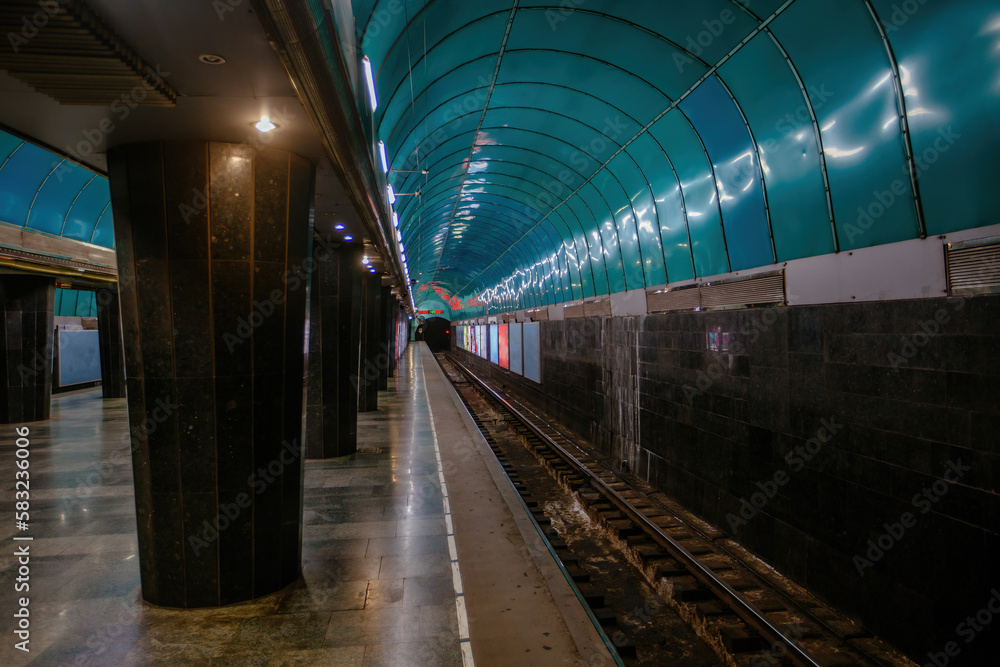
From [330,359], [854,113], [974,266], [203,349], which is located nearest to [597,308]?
[330,359]

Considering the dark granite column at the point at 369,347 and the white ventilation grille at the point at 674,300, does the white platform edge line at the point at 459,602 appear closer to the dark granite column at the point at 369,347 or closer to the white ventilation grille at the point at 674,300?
the white ventilation grille at the point at 674,300

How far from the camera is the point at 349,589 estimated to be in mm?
4641

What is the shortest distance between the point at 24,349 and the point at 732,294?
54.0 ft

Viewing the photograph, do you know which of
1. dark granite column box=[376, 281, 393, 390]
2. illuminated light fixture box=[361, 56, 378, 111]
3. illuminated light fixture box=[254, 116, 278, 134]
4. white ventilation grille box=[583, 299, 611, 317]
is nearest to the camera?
illuminated light fixture box=[254, 116, 278, 134]

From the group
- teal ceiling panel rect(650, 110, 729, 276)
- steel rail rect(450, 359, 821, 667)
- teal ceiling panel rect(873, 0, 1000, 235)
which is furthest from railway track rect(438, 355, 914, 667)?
teal ceiling panel rect(650, 110, 729, 276)

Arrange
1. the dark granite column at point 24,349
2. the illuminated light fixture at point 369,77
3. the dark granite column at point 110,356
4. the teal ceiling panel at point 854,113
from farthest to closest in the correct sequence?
1. the dark granite column at point 110,356
2. the dark granite column at point 24,349
3. the illuminated light fixture at point 369,77
4. the teal ceiling panel at point 854,113

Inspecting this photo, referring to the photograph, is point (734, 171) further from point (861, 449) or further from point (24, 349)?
point (24, 349)

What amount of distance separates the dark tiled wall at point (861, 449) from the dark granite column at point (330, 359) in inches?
226

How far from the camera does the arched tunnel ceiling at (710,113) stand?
487cm

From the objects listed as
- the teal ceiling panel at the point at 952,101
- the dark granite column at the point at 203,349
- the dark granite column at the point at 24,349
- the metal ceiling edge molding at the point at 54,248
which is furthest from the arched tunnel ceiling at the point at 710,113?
the dark granite column at the point at 24,349

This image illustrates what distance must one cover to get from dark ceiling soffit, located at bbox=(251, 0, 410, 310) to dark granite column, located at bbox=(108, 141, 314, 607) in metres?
0.58

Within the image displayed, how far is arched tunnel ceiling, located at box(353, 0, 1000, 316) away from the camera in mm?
4867

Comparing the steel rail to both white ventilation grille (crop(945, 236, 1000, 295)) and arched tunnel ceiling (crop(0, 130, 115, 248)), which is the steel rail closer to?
white ventilation grille (crop(945, 236, 1000, 295))

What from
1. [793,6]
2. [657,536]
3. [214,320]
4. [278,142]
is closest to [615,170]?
[793,6]
